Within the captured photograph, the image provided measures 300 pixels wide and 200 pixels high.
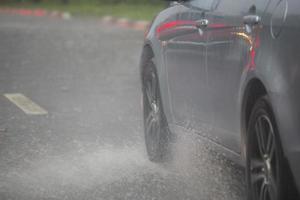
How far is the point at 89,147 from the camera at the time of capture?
8781mm

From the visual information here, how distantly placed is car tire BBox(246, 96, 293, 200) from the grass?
25283mm

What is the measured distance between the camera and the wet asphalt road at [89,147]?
6913mm

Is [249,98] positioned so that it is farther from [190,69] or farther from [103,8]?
[103,8]

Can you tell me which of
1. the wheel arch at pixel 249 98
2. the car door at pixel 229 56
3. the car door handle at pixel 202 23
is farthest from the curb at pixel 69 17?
the wheel arch at pixel 249 98

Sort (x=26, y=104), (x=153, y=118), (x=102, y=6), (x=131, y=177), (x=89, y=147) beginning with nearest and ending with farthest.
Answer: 1. (x=131, y=177)
2. (x=153, y=118)
3. (x=89, y=147)
4. (x=26, y=104)
5. (x=102, y=6)

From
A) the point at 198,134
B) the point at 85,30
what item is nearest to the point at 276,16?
the point at 198,134

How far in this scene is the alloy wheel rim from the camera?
5199mm

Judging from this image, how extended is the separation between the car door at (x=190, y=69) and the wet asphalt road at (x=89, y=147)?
251 mm

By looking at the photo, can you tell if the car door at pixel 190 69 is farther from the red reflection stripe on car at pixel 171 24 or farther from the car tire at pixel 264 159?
the car tire at pixel 264 159

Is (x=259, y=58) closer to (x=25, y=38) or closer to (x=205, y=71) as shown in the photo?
(x=205, y=71)

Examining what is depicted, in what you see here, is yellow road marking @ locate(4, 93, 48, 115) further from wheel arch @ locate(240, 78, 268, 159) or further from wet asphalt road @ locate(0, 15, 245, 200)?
wheel arch @ locate(240, 78, 268, 159)

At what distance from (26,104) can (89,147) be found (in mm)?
3055

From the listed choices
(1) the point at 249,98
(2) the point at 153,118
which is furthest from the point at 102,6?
(1) the point at 249,98

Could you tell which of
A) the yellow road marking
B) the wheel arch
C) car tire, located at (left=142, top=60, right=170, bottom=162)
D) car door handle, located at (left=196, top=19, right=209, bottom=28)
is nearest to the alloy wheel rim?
the wheel arch
